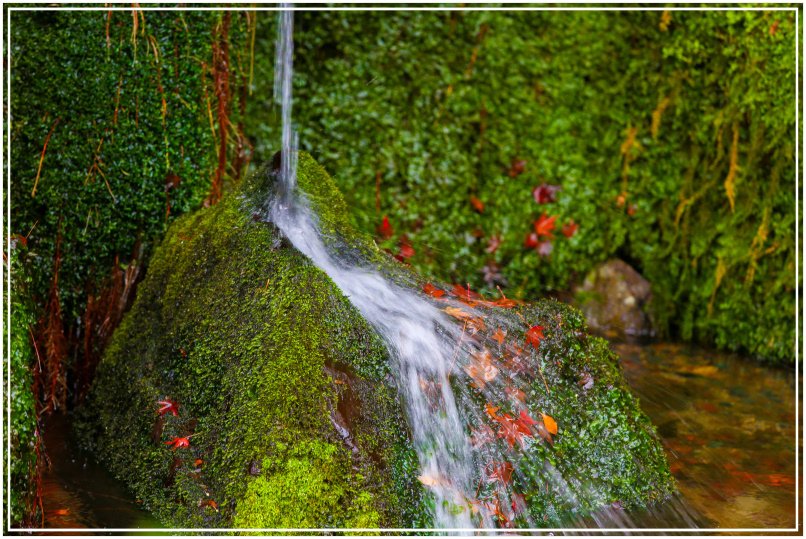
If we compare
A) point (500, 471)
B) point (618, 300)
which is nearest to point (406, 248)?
point (618, 300)

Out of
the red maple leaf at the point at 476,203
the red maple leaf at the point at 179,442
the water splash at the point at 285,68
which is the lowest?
the red maple leaf at the point at 179,442

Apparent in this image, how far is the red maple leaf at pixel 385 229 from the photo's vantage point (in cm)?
515

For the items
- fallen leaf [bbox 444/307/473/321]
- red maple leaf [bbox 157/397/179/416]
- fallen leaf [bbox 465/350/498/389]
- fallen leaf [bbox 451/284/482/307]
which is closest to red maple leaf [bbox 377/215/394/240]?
fallen leaf [bbox 451/284/482/307]

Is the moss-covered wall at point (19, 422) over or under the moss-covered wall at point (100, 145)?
under

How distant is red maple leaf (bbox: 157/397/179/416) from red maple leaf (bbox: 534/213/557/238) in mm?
3047

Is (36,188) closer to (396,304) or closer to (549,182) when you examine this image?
(396,304)

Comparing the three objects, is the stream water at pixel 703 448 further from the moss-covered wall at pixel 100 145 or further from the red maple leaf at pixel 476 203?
the red maple leaf at pixel 476 203

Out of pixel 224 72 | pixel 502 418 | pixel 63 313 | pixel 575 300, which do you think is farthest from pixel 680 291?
pixel 63 313

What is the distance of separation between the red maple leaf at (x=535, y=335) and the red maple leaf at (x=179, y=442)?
1.43 m

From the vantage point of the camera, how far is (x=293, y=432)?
2.78m

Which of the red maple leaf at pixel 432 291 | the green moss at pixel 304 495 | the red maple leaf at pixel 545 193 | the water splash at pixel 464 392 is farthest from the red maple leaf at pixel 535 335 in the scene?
the red maple leaf at pixel 545 193

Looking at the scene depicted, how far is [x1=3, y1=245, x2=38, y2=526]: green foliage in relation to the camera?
2.67 meters

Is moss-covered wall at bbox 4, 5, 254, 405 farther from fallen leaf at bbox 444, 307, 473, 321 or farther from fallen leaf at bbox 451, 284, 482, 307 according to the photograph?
fallen leaf at bbox 444, 307, 473, 321

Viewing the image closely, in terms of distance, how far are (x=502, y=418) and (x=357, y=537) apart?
2.46 feet
